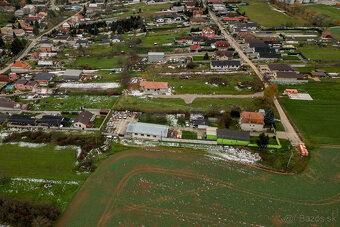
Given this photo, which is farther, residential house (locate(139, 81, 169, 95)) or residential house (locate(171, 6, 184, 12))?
residential house (locate(171, 6, 184, 12))

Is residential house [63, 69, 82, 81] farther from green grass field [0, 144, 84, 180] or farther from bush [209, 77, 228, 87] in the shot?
bush [209, 77, 228, 87]

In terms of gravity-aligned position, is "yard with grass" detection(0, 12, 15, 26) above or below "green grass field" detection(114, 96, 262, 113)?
above

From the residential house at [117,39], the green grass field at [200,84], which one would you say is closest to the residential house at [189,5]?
the residential house at [117,39]

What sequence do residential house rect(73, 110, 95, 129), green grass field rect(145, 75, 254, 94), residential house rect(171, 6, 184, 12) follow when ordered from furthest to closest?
residential house rect(171, 6, 184, 12) < green grass field rect(145, 75, 254, 94) < residential house rect(73, 110, 95, 129)

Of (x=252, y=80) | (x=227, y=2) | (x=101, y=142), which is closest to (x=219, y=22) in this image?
(x=227, y=2)

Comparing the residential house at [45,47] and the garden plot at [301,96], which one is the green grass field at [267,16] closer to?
the garden plot at [301,96]

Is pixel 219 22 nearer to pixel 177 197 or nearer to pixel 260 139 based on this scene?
pixel 260 139

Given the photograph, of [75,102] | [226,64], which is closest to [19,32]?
[75,102]

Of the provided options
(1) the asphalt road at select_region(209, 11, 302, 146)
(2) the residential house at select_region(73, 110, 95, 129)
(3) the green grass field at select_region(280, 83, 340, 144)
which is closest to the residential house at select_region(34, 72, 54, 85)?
(2) the residential house at select_region(73, 110, 95, 129)
